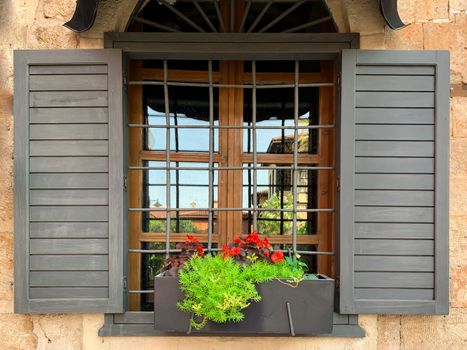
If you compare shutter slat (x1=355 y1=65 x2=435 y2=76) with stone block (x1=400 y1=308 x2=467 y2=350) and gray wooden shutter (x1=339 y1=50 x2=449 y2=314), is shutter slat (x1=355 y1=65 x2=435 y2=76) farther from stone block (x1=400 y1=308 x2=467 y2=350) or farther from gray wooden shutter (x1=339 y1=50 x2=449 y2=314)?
stone block (x1=400 y1=308 x2=467 y2=350)

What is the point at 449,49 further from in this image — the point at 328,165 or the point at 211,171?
the point at 211,171

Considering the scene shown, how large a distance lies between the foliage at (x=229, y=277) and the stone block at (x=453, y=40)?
182 cm

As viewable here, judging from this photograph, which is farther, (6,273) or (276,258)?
(6,273)

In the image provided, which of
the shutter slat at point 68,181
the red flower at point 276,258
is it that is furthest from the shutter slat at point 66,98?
the red flower at point 276,258

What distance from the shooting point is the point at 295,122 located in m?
2.85

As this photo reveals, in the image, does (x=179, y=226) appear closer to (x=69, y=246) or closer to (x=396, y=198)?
(x=69, y=246)

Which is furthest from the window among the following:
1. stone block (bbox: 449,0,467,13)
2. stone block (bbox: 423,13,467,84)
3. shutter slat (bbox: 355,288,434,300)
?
stone block (bbox: 449,0,467,13)

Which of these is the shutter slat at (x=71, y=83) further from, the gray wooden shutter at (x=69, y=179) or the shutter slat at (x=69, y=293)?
the shutter slat at (x=69, y=293)

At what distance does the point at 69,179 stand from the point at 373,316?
7.72 ft

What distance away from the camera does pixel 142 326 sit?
2732 mm

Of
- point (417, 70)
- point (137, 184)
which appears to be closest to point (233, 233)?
point (137, 184)

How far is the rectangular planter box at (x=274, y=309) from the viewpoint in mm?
2453

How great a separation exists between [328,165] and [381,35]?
3.29ft

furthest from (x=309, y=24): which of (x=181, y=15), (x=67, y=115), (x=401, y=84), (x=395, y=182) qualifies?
(x=67, y=115)
